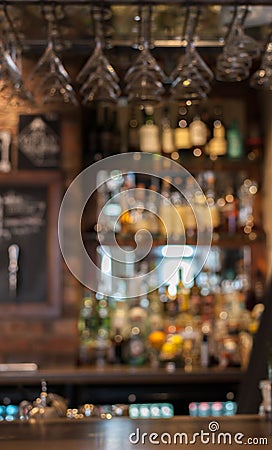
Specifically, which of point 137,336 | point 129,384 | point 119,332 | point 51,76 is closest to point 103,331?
point 119,332

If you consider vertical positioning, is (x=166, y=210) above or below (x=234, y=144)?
below

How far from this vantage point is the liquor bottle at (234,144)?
460 centimetres

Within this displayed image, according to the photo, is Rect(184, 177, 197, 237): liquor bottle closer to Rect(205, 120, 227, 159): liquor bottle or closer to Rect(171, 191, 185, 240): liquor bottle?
Rect(171, 191, 185, 240): liquor bottle

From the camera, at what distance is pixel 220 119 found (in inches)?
187

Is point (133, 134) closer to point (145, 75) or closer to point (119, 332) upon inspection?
point (119, 332)

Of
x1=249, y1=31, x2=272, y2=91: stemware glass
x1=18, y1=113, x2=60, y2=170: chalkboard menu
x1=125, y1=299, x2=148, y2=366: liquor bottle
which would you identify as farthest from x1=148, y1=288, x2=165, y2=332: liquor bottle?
x1=249, y1=31, x2=272, y2=91: stemware glass

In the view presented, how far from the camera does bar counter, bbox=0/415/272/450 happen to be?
1744mm

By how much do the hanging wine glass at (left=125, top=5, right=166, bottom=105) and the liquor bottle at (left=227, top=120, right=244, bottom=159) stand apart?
7.41 ft

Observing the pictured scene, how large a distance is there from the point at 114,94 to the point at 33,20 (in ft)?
1.16

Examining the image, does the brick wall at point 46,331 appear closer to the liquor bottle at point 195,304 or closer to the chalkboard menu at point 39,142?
the chalkboard menu at point 39,142

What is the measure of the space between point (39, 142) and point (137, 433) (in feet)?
9.03

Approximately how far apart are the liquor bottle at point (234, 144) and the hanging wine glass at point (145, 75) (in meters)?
2.26

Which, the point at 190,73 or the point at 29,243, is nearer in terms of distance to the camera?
the point at 190,73

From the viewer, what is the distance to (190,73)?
7.34 ft
